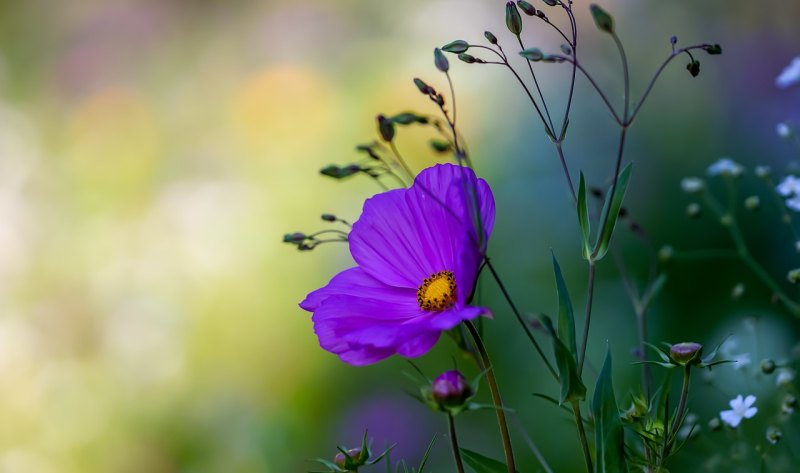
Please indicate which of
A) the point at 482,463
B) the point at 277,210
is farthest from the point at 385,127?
the point at 277,210

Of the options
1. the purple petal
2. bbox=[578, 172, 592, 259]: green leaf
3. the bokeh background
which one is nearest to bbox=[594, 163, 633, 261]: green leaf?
bbox=[578, 172, 592, 259]: green leaf

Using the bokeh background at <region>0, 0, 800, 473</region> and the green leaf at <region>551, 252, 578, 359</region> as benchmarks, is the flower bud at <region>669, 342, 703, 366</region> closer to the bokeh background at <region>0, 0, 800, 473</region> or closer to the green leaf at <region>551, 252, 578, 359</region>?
the green leaf at <region>551, 252, 578, 359</region>

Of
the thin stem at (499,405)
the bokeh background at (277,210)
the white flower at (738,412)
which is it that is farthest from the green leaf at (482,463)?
the bokeh background at (277,210)

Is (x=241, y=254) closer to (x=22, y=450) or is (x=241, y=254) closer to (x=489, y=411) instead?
(x=22, y=450)

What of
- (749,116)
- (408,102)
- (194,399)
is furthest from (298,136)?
(749,116)

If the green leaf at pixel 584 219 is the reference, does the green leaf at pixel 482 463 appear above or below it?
below

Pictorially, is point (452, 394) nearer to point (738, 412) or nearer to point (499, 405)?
point (499, 405)

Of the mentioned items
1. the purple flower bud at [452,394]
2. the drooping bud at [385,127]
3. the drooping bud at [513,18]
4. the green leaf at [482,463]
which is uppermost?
the drooping bud at [513,18]

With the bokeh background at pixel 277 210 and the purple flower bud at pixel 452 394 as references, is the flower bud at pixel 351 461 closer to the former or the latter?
the purple flower bud at pixel 452 394
